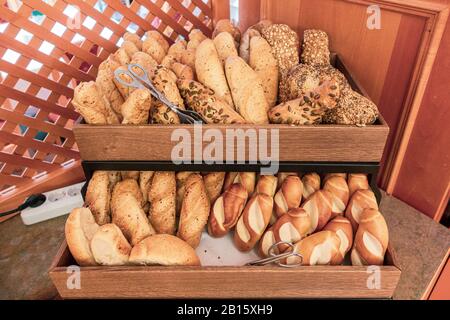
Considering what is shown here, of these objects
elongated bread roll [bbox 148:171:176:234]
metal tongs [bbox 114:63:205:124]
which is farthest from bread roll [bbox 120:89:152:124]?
elongated bread roll [bbox 148:171:176:234]

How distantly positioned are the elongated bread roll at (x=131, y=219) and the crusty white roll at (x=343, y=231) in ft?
1.31

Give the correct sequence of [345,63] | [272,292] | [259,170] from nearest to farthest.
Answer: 1. [272,292]
2. [259,170]
3. [345,63]

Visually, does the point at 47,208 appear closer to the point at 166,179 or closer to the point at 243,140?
the point at 166,179

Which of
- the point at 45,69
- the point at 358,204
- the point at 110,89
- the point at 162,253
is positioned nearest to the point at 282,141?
the point at 358,204

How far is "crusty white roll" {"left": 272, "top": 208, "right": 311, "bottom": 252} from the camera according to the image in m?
0.76

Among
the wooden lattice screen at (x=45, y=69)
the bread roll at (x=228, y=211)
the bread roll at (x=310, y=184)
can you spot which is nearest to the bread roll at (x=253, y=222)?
the bread roll at (x=228, y=211)

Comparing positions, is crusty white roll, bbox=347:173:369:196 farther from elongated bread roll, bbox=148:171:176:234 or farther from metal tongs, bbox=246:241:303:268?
elongated bread roll, bbox=148:171:176:234

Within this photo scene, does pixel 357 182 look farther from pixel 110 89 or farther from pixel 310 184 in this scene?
pixel 110 89

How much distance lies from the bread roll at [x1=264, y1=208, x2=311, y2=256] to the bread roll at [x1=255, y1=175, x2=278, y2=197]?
9 cm

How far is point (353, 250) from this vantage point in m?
0.76

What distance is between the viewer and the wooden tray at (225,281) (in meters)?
0.67

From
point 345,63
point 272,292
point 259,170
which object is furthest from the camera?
point 345,63

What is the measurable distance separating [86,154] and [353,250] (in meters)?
0.62
